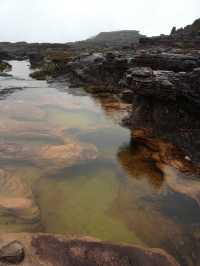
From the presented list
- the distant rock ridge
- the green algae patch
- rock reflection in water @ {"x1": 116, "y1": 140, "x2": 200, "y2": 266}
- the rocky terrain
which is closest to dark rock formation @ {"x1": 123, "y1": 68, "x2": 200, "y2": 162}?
the rocky terrain

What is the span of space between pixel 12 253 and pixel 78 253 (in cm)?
122

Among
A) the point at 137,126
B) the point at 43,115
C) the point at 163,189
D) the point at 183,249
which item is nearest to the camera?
the point at 183,249

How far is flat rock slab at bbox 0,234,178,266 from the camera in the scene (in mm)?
4938

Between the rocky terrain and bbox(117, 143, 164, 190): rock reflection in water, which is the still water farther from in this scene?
the rocky terrain

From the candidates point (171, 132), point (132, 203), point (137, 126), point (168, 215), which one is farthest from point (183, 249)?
point (137, 126)

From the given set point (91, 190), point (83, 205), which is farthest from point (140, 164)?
point (83, 205)

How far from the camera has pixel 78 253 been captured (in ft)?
16.9

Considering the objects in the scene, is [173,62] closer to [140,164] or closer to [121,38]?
[140,164]

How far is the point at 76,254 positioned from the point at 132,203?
2.68 meters

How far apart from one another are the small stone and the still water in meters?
0.99

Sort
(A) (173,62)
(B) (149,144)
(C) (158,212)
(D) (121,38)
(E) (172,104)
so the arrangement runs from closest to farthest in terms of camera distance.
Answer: (C) (158,212)
(B) (149,144)
(E) (172,104)
(A) (173,62)
(D) (121,38)

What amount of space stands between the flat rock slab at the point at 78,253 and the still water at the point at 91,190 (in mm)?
515

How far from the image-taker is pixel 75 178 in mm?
8453

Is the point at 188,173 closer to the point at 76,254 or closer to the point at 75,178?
the point at 75,178
